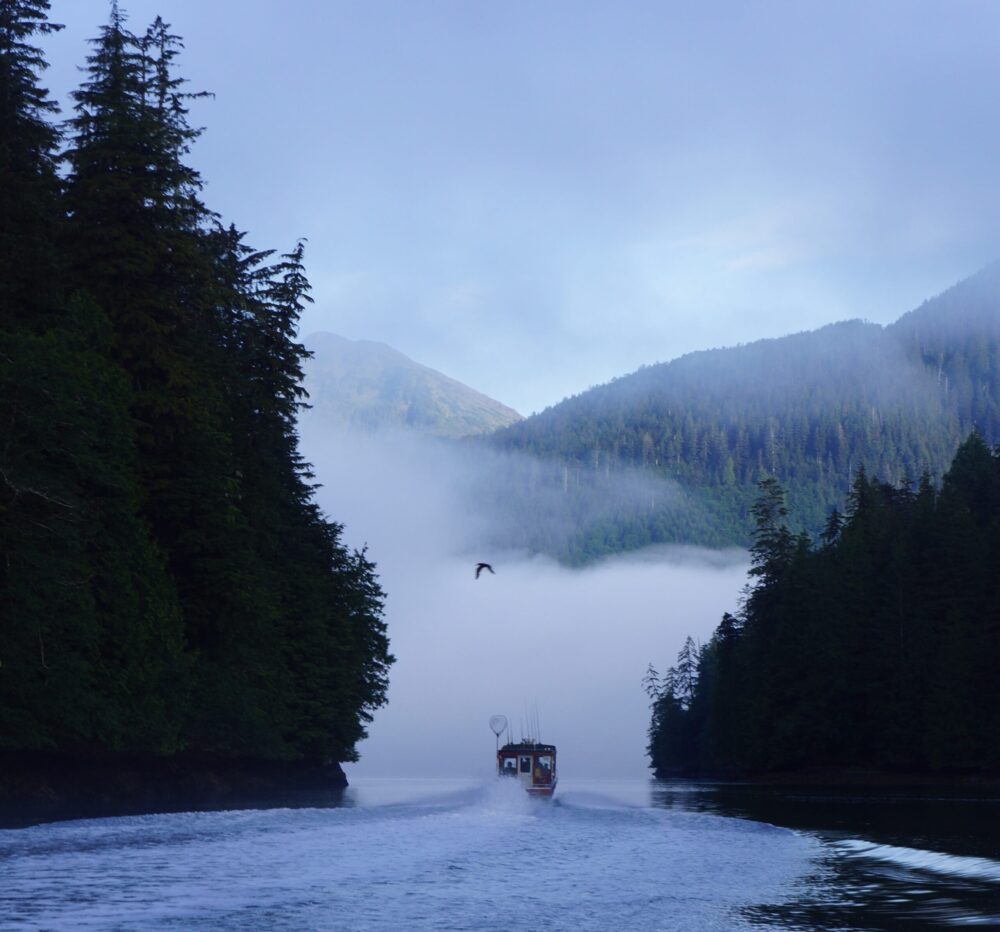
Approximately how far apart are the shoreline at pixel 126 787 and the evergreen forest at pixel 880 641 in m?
46.9

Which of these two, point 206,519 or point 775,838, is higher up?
point 206,519

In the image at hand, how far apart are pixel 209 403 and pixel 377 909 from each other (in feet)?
125

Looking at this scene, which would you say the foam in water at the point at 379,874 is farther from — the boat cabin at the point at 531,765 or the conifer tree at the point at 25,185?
the boat cabin at the point at 531,765

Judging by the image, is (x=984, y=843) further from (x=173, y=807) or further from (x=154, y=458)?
(x=154, y=458)

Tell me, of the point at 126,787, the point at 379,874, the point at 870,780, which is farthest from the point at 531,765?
the point at 379,874

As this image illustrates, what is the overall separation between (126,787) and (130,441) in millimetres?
15156

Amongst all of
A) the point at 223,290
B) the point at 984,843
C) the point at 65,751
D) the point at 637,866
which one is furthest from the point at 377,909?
the point at 223,290

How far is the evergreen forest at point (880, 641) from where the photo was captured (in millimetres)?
89062

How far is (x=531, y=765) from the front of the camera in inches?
3314

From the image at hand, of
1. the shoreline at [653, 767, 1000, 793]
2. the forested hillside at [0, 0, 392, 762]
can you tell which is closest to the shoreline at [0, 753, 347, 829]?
the forested hillside at [0, 0, 392, 762]

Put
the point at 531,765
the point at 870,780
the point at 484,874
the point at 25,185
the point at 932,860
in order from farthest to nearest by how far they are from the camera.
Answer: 1. the point at 870,780
2. the point at 531,765
3. the point at 25,185
4. the point at 932,860
5. the point at 484,874

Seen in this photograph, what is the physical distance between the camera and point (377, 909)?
21.7 meters

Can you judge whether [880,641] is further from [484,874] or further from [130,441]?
[484,874]

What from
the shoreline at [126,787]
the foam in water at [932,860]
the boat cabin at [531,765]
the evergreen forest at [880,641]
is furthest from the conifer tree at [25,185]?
the evergreen forest at [880,641]
